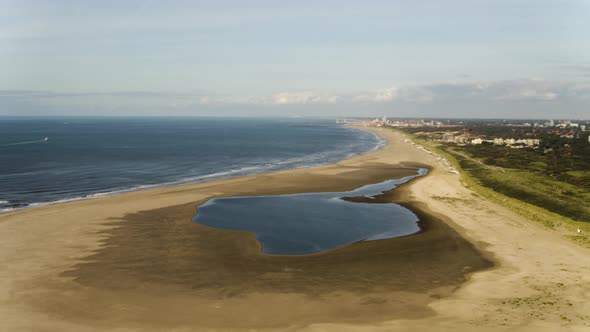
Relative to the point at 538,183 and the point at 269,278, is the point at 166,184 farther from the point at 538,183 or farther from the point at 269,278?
the point at 538,183

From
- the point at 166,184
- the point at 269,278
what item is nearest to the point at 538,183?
the point at 269,278

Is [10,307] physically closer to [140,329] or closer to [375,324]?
[140,329]

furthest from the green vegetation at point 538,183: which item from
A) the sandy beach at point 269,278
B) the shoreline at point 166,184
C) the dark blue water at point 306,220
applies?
the shoreline at point 166,184

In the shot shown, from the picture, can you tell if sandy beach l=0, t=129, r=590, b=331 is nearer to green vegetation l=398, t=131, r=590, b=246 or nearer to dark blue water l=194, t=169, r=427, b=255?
dark blue water l=194, t=169, r=427, b=255

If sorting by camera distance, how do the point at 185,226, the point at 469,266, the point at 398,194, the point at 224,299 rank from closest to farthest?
the point at 224,299, the point at 469,266, the point at 185,226, the point at 398,194

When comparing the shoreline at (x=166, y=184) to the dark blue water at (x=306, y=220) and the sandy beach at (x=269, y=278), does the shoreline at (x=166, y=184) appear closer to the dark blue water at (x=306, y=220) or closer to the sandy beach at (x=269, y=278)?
the sandy beach at (x=269, y=278)

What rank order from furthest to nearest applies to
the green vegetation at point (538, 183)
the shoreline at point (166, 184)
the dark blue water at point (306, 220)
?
the shoreline at point (166, 184) → the green vegetation at point (538, 183) → the dark blue water at point (306, 220)

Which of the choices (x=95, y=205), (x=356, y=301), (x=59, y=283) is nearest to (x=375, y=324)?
(x=356, y=301)
